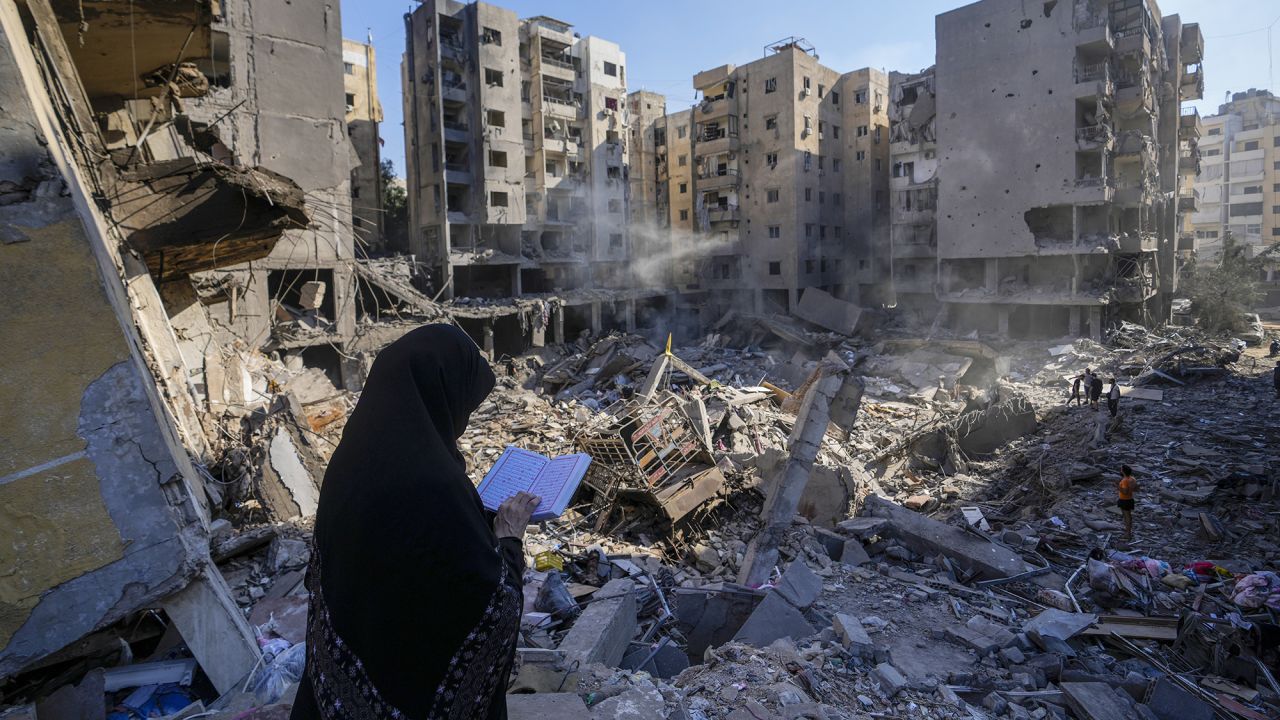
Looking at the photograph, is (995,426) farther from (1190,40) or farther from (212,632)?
(1190,40)

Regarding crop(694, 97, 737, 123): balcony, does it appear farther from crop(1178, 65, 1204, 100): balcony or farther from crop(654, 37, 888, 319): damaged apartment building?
crop(1178, 65, 1204, 100): balcony

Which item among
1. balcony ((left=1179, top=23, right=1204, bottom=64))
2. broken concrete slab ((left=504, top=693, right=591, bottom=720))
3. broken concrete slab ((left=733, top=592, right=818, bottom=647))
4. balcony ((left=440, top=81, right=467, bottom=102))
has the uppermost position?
balcony ((left=1179, top=23, right=1204, bottom=64))

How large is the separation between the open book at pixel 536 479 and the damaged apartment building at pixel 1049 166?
95.5ft

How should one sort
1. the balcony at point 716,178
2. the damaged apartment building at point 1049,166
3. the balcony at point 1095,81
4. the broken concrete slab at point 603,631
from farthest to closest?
the balcony at point 716,178 → the damaged apartment building at point 1049,166 → the balcony at point 1095,81 → the broken concrete slab at point 603,631

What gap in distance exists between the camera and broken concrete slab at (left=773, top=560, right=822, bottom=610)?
602 cm

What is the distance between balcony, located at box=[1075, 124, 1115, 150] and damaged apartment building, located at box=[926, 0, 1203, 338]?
0.13ft

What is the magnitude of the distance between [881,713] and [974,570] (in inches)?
163

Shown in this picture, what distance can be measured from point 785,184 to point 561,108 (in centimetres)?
1266

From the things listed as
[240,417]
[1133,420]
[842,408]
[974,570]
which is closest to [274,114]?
[240,417]

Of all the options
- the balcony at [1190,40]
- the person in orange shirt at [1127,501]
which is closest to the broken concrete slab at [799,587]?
the person in orange shirt at [1127,501]

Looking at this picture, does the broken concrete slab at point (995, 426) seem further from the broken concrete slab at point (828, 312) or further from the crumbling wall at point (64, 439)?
the crumbling wall at point (64, 439)

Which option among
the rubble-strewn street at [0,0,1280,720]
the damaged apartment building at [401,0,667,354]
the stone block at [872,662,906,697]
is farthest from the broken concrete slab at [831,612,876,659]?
the damaged apartment building at [401,0,667,354]

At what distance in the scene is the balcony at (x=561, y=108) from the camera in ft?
116

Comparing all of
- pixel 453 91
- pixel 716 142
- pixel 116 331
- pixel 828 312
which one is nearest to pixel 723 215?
pixel 716 142
